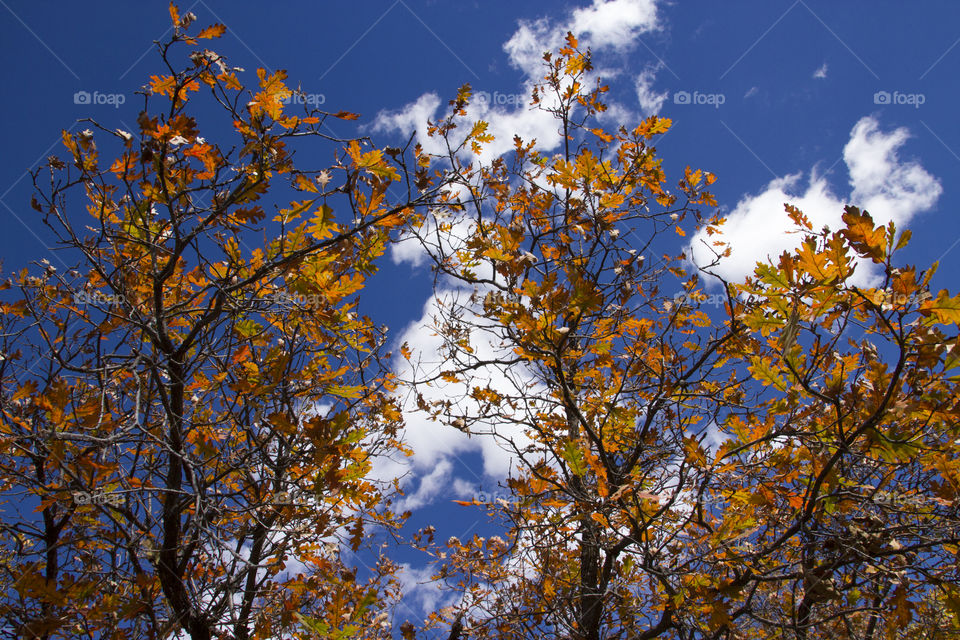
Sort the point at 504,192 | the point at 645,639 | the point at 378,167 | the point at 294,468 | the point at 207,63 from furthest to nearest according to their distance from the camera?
the point at 504,192 < the point at 294,468 < the point at 645,639 < the point at 378,167 < the point at 207,63

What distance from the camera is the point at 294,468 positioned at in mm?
3445

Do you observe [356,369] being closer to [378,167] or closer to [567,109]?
[378,167]

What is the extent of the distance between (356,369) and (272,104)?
1277 millimetres

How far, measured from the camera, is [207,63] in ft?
6.34

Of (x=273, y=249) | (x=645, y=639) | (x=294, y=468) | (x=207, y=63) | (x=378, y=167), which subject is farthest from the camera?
(x=294, y=468)

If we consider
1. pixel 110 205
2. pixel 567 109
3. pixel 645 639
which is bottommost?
pixel 645 639

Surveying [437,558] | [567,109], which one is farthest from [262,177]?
[437,558]

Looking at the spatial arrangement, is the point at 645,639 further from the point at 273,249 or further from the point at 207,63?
the point at 207,63

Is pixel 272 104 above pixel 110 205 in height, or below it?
below

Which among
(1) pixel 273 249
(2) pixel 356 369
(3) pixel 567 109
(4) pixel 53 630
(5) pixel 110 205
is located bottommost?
(4) pixel 53 630

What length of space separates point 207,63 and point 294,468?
2483 mm

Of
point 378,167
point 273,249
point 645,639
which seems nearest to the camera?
point 378,167

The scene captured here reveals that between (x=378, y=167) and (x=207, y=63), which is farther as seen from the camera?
(x=378, y=167)

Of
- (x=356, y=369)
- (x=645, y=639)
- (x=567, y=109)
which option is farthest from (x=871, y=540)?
(x=567, y=109)
